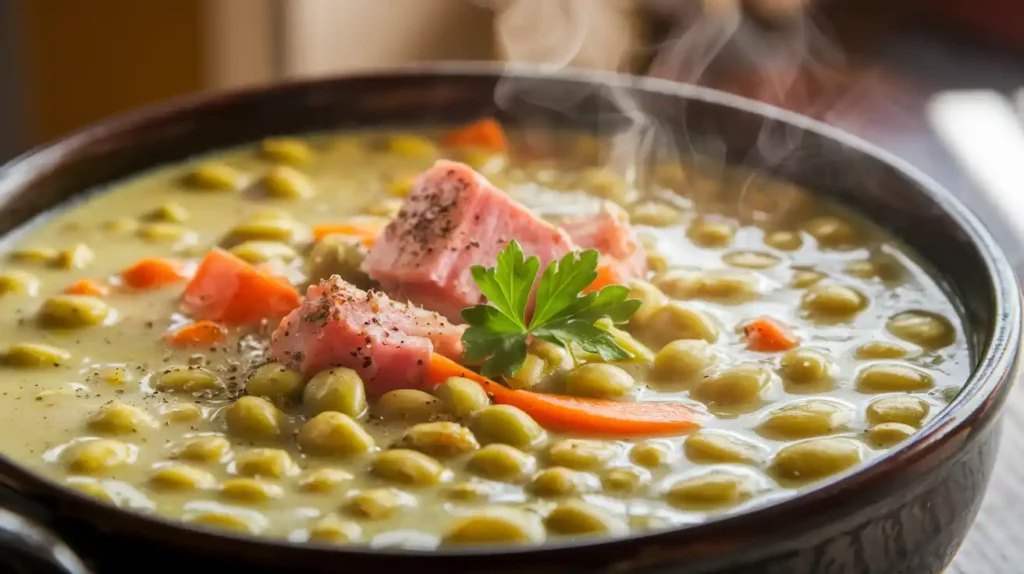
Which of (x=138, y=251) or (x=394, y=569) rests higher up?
(x=138, y=251)

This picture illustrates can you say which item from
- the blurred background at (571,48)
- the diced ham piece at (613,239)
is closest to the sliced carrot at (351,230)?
the diced ham piece at (613,239)

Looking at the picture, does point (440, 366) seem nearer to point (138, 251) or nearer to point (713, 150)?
point (138, 251)

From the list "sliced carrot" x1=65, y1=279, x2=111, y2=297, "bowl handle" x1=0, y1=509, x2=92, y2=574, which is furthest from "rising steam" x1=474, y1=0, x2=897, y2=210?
"bowl handle" x1=0, y1=509, x2=92, y2=574

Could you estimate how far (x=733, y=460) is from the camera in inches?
63.9

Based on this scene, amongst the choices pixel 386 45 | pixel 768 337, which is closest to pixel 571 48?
pixel 386 45

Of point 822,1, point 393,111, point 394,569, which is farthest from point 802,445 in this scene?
point 822,1

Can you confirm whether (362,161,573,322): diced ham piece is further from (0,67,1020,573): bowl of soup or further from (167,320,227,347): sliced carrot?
(167,320,227,347): sliced carrot

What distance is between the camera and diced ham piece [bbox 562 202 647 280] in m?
2.10

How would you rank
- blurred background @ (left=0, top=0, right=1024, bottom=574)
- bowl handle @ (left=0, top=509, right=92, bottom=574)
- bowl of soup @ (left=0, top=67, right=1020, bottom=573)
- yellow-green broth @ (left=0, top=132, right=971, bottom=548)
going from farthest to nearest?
blurred background @ (left=0, top=0, right=1024, bottom=574) < yellow-green broth @ (left=0, top=132, right=971, bottom=548) < bowl of soup @ (left=0, top=67, right=1020, bottom=573) < bowl handle @ (left=0, top=509, right=92, bottom=574)

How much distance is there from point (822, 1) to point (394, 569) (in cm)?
374

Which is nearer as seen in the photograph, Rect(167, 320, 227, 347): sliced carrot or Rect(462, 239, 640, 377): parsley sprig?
Rect(462, 239, 640, 377): parsley sprig

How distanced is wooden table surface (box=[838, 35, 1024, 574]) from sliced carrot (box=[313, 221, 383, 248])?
3.53 feet

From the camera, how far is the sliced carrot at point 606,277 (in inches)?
78.9

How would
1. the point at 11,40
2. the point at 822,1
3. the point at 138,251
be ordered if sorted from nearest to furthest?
1. the point at 138,251
2. the point at 11,40
3. the point at 822,1
